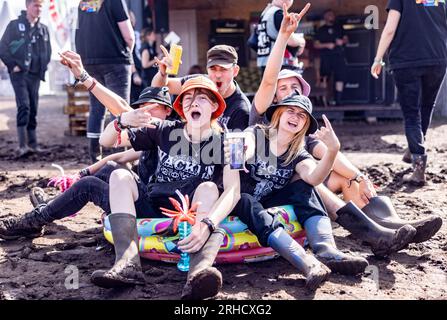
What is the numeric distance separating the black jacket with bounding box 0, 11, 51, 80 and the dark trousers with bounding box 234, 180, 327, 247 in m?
5.29

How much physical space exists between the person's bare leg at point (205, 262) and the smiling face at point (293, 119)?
Result: 690 mm

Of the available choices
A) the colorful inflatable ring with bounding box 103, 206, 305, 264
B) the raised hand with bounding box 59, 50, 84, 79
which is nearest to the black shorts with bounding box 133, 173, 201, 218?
the colorful inflatable ring with bounding box 103, 206, 305, 264

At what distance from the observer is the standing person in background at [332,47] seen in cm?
1328

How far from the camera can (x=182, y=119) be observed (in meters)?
4.00

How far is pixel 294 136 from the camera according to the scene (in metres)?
4.04

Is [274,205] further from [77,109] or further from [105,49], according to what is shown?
Result: [77,109]

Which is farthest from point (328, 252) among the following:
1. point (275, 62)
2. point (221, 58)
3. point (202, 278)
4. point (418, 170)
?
point (418, 170)

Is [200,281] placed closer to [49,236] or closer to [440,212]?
[49,236]

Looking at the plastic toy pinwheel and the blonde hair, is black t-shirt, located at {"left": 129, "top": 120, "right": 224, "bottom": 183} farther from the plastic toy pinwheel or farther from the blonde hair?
the blonde hair

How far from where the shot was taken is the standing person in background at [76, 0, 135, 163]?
246 inches

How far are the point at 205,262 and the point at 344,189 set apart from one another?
5.30 ft

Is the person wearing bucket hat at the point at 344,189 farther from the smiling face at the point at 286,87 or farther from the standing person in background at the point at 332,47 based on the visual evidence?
the standing person in background at the point at 332,47

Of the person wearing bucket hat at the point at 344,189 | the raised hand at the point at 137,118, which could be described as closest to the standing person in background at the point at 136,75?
the person wearing bucket hat at the point at 344,189

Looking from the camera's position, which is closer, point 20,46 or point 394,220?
point 394,220
